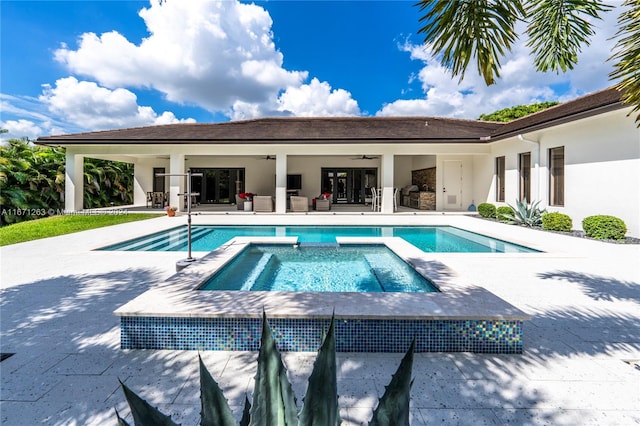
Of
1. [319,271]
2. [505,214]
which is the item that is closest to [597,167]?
[505,214]

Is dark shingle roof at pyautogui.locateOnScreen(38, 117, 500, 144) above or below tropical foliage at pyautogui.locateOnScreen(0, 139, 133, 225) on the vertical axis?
above

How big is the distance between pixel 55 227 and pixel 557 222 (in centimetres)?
1779

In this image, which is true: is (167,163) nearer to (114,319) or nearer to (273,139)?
(273,139)

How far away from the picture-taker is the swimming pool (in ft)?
29.8

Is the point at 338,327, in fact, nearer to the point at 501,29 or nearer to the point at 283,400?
the point at 283,400

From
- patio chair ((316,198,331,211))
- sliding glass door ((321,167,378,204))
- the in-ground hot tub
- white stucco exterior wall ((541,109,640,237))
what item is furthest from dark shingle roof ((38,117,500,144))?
the in-ground hot tub

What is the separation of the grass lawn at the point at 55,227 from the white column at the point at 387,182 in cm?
1143

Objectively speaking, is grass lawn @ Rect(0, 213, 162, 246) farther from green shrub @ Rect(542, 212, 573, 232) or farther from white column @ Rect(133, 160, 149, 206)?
green shrub @ Rect(542, 212, 573, 232)

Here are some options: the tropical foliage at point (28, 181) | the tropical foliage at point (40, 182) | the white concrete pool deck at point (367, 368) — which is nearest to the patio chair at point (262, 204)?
the tropical foliage at point (40, 182)

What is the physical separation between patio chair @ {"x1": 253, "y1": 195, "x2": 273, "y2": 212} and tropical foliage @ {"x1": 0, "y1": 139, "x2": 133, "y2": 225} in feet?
33.7

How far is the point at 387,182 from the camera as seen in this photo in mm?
16703

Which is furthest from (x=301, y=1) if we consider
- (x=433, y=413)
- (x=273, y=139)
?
(x=433, y=413)

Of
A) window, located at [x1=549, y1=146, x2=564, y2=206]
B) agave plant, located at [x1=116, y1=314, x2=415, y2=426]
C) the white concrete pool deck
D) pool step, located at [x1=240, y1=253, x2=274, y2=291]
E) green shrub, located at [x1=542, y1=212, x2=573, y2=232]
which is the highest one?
window, located at [x1=549, y1=146, x2=564, y2=206]

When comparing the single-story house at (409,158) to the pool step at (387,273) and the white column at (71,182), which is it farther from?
the pool step at (387,273)
